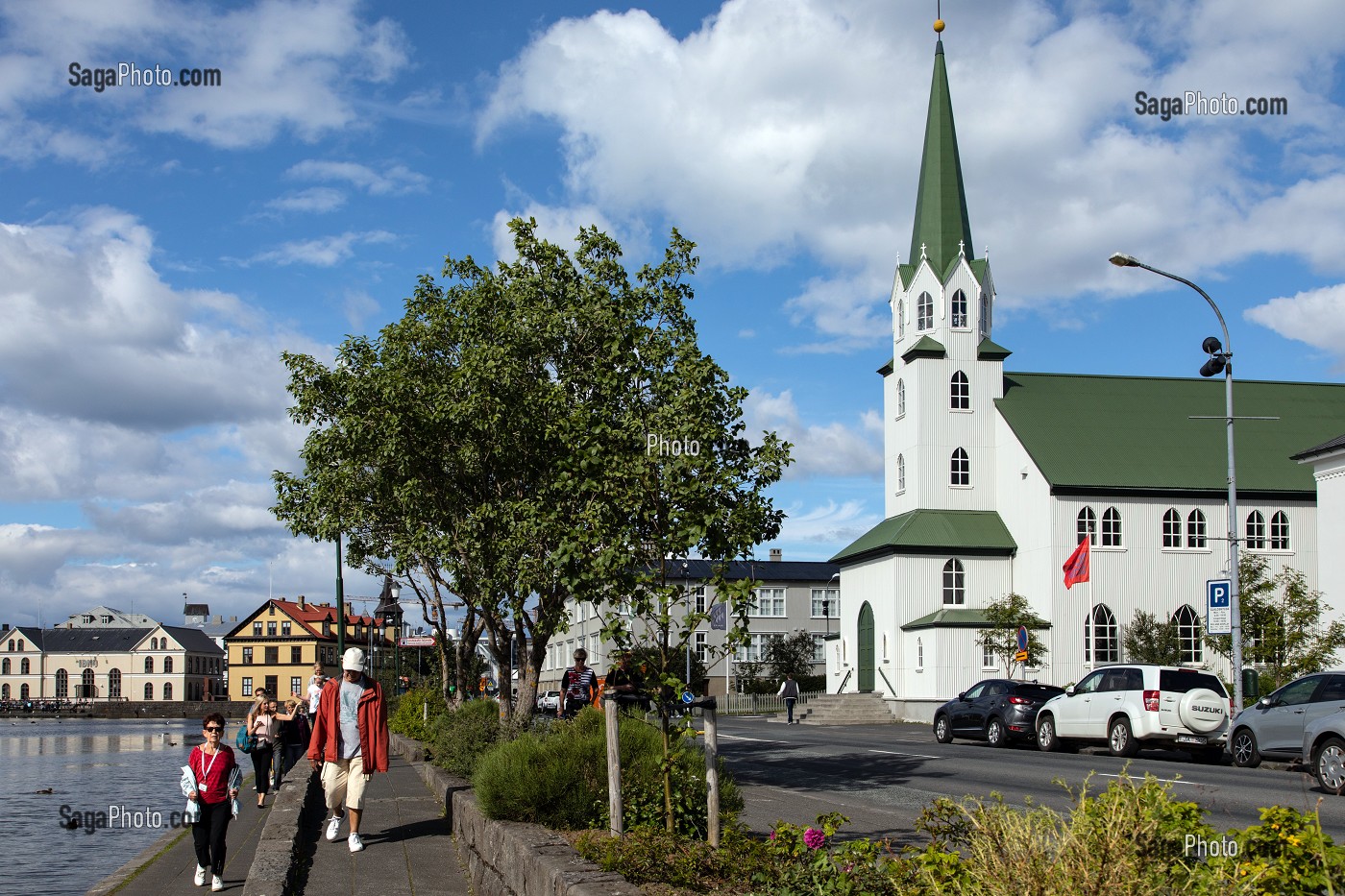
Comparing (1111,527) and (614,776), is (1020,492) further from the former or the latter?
(614,776)

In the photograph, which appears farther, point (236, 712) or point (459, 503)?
point (236, 712)

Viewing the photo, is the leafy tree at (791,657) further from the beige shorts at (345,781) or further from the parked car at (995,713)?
the beige shorts at (345,781)

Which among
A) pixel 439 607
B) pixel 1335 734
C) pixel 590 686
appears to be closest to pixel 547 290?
pixel 590 686

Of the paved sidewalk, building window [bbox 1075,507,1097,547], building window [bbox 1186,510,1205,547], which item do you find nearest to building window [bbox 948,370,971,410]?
building window [bbox 1075,507,1097,547]

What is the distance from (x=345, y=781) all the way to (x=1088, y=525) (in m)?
42.1

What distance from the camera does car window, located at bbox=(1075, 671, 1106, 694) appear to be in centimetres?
2536

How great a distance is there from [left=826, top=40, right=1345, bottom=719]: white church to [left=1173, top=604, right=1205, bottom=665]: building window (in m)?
0.09

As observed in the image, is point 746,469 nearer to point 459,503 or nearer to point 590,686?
point 590,686

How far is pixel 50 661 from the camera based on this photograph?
151 meters

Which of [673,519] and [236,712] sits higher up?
[673,519]

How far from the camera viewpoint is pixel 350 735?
12.4 m

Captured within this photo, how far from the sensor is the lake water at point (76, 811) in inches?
594

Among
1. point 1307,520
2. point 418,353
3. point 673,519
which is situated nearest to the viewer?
point 673,519

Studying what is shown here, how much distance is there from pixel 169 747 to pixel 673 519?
51.9 meters
